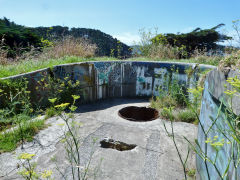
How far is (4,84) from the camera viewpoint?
128 inches

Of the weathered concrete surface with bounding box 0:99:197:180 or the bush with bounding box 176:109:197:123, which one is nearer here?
the weathered concrete surface with bounding box 0:99:197:180

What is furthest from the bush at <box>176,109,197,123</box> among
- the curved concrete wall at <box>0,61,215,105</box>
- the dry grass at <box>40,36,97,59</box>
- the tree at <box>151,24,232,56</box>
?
the tree at <box>151,24,232,56</box>

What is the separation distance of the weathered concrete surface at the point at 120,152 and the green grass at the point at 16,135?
11 centimetres

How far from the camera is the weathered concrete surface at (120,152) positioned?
207 cm

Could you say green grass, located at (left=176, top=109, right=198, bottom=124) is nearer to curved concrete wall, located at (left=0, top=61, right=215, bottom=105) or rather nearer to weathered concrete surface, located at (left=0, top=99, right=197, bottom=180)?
weathered concrete surface, located at (left=0, top=99, right=197, bottom=180)

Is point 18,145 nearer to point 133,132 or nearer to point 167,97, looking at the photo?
point 133,132

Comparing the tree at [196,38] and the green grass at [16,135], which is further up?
the tree at [196,38]

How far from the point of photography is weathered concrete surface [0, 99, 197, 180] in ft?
6.79

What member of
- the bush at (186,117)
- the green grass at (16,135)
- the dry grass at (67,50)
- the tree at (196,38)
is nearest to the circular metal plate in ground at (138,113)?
the bush at (186,117)

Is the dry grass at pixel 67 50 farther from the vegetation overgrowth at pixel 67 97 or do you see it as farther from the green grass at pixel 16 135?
the green grass at pixel 16 135

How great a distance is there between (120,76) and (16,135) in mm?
3489

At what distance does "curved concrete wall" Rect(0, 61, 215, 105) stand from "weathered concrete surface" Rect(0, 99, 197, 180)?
4.67ft

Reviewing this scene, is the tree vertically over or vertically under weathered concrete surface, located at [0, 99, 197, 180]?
over

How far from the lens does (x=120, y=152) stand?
2488 millimetres
